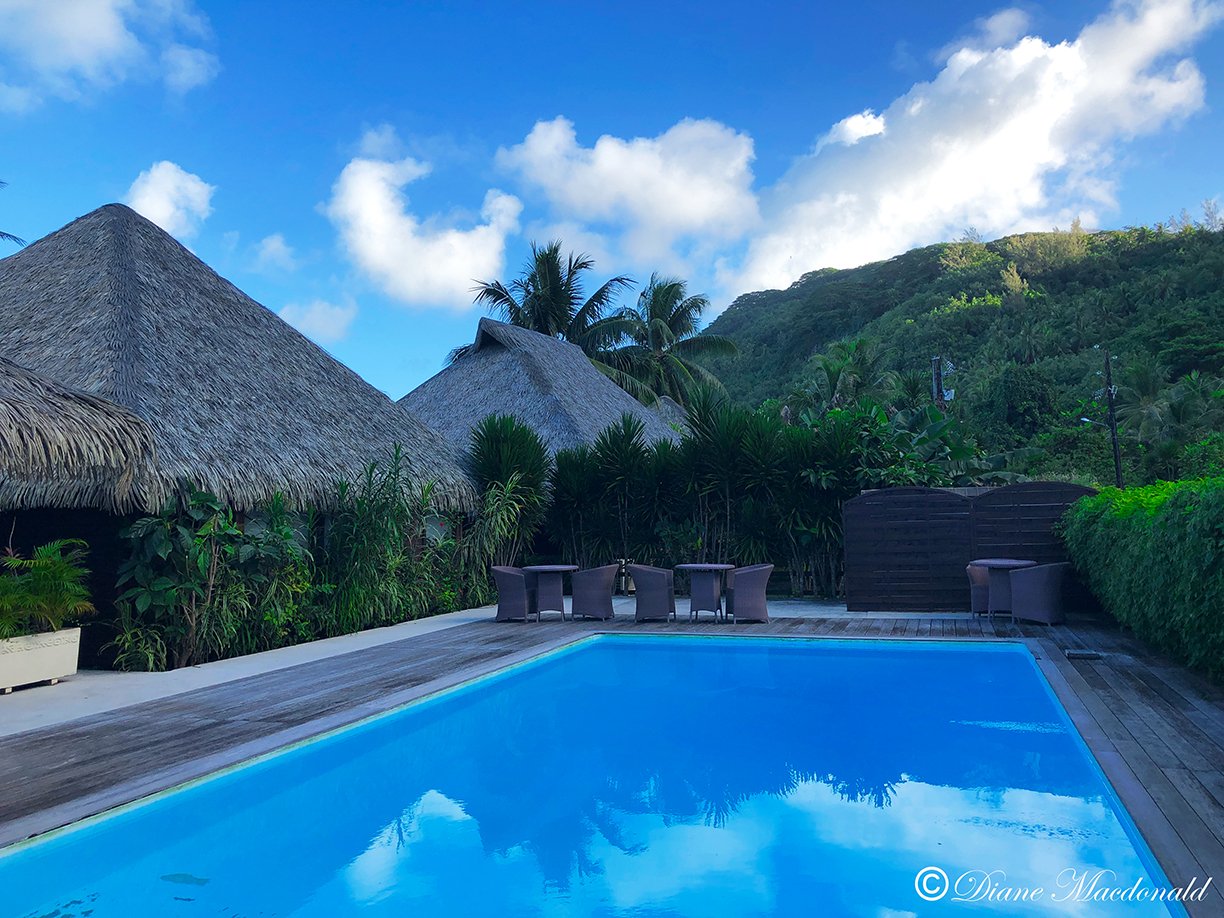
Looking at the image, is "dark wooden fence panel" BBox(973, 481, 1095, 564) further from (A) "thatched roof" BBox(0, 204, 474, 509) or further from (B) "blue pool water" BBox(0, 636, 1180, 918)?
(A) "thatched roof" BBox(0, 204, 474, 509)

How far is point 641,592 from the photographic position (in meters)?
10.7

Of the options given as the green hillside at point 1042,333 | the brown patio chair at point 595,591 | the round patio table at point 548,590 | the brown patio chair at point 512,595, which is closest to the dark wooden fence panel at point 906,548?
the brown patio chair at point 595,591

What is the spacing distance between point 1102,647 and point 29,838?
7.91 meters

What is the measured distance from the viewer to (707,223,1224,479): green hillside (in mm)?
32438

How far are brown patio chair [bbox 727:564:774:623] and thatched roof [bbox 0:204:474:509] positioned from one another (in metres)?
4.15

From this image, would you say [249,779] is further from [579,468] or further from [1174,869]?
[579,468]

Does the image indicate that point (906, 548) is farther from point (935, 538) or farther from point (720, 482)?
point (720, 482)

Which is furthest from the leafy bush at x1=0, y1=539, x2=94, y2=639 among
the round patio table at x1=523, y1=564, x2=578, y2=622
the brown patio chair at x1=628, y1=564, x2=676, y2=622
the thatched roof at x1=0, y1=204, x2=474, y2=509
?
the brown patio chair at x1=628, y1=564, x2=676, y2=622

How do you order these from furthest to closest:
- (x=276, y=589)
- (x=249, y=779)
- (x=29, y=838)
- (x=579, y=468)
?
(x=579, y=468) → (x=276, y=589) → (x=249, y=779) → (x=29, y=838)

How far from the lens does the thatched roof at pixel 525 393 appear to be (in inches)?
637

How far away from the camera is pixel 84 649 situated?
8.04 meters

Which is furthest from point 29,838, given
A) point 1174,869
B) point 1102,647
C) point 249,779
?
point 1102,647

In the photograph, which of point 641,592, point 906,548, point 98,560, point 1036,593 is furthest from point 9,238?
point 1036,593

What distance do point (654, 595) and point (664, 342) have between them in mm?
22345
